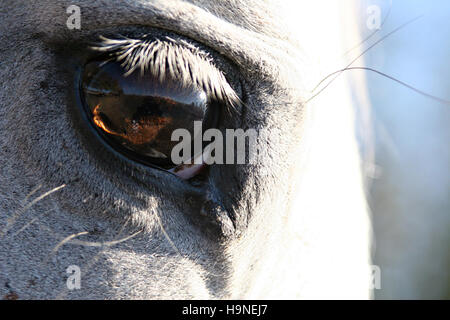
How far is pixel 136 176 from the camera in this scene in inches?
40.8

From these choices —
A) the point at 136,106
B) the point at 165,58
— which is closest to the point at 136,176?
the point at 136,106

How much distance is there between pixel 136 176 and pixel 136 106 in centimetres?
16

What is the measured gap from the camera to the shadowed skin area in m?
0.97

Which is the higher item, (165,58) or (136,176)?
(165,58)

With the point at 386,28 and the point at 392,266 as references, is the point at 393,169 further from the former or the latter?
the point at 386,28

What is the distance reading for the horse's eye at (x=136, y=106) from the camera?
38.3 inches

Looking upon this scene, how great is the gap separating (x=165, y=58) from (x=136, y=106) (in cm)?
12

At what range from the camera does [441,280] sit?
8.33ft

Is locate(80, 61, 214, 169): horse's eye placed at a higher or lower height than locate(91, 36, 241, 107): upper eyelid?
lower

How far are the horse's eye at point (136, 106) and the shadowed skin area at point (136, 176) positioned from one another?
1.5 inches

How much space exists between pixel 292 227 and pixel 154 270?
1.40 ft

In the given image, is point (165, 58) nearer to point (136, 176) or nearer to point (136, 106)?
point (136, 106)

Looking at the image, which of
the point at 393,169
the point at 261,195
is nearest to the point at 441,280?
the point at 393,169

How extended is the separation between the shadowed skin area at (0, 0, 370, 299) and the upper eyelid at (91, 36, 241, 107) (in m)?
0.03
